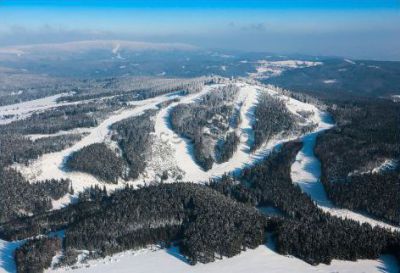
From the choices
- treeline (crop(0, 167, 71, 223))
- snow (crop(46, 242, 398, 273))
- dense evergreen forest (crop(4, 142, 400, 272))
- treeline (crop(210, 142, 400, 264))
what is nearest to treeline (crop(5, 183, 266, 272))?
dense evergreen forest (crop(4, 142, 400, 272))

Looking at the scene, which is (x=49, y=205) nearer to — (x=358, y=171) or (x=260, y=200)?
(x=260, y=200)

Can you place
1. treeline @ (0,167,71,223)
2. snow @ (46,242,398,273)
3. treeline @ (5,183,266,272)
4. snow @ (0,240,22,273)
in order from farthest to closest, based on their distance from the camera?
treeline @ (0,167,71,223) → treeline @ (5,183,266,272) → snow @ (0,240,22,273) → snow @ (46,242,398,273)

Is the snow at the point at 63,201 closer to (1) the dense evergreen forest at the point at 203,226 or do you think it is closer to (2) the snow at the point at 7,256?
(1) the dense evergreen forest at the point at 203,226

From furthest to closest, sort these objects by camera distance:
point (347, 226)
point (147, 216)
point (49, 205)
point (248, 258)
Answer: point (49, 205)
point (147, 216)
point (347, 226)
point (248, 258)

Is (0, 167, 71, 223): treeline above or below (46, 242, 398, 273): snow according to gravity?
below

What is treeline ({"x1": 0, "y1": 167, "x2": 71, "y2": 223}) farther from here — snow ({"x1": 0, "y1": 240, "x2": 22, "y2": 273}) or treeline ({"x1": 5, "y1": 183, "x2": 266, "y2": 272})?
snow ({"x1": 0, "y1": 240, "x2": 22, "y2": 273})

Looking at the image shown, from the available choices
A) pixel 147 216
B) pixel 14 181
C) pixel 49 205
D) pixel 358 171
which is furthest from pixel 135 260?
pixel 358 171
